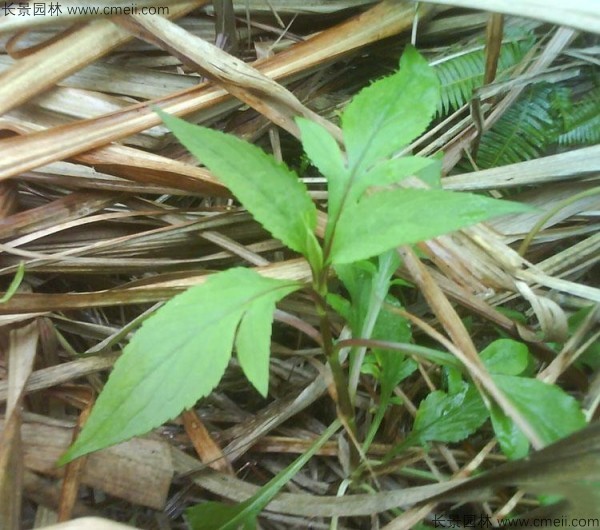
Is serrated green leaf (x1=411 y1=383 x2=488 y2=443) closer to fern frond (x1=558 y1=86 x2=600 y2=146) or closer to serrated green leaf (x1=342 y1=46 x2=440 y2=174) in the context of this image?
serrated green leaf (x1=342 y1=46 x2=440 y2=174)

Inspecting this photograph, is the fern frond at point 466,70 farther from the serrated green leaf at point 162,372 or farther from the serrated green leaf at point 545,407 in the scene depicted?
the serrated green leaf at point 162,372

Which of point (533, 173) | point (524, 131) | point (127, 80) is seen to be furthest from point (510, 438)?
point (127, 80)

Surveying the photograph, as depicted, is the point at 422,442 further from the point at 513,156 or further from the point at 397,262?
the point at 513,156

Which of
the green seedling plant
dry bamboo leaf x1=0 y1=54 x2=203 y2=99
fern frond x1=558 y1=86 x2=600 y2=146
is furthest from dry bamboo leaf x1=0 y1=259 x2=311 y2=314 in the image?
fern frond x1=558 y1=86 x2=600 y2=146

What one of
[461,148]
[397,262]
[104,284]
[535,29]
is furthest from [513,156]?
[104,284]

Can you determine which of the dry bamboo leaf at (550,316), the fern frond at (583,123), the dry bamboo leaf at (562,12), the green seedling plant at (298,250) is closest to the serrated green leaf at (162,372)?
the green seedling plant at (298,250)

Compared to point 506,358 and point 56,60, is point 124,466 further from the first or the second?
point 56,60
